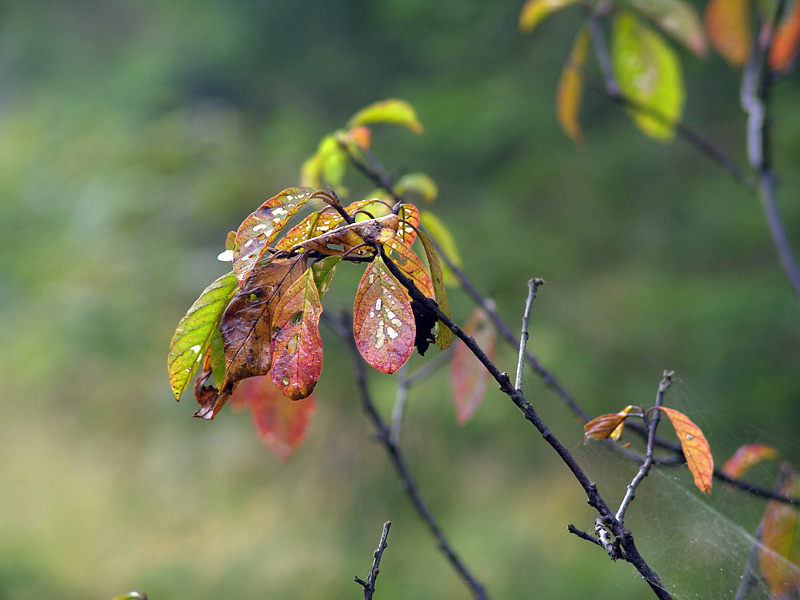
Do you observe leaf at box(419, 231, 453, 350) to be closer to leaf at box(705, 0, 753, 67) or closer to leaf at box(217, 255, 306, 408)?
leaf at box(217, 255, 306, 408)

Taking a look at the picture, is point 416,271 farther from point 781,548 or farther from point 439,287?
point 781,548

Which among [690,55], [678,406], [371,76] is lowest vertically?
[678,406]

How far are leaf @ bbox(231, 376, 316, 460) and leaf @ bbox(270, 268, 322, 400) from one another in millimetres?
424

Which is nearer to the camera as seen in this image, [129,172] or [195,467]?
[195,467]

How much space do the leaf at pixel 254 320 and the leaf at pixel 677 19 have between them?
0.99 metres

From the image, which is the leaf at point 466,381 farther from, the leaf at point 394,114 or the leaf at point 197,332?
the leaf at point 197,332

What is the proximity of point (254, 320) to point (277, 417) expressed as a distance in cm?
45

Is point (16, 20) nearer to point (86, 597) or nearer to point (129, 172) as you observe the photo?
point (129, 172)

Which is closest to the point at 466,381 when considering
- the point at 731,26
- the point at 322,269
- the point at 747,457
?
the point at 747,457

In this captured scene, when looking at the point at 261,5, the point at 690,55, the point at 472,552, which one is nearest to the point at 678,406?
the point at 472,552

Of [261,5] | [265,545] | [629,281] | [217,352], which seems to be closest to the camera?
[217,352]

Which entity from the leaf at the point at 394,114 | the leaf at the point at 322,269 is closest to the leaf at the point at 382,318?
the leaf at the point at 322,269

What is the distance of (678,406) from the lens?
3.23ft

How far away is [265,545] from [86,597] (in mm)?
892
